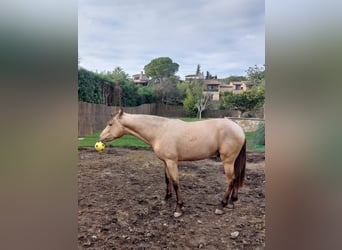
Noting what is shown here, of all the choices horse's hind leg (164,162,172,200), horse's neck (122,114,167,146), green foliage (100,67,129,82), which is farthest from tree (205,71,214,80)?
horse's hind leg (164,162,172,200)

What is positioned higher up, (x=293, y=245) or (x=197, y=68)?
(x=197, y=68)

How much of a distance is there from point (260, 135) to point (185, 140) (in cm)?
43

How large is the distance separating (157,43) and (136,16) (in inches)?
7.7

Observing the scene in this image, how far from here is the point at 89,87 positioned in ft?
4.80

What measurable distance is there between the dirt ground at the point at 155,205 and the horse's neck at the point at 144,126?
96 mm

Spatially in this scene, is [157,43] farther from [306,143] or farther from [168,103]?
[306,143]

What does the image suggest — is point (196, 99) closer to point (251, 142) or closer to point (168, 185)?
point (251, 142)

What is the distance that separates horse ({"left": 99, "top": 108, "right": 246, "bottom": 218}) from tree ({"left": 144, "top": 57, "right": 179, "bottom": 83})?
248mm

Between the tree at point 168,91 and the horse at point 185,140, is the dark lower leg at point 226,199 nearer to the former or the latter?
the horse at point 185,140

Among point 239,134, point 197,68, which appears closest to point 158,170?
point 239,134

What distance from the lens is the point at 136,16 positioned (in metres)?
1.46

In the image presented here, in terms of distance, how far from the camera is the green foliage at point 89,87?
1418 mm

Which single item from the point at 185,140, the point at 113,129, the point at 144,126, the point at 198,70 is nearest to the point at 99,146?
the point at 113,129

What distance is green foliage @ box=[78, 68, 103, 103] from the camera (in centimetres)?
142
